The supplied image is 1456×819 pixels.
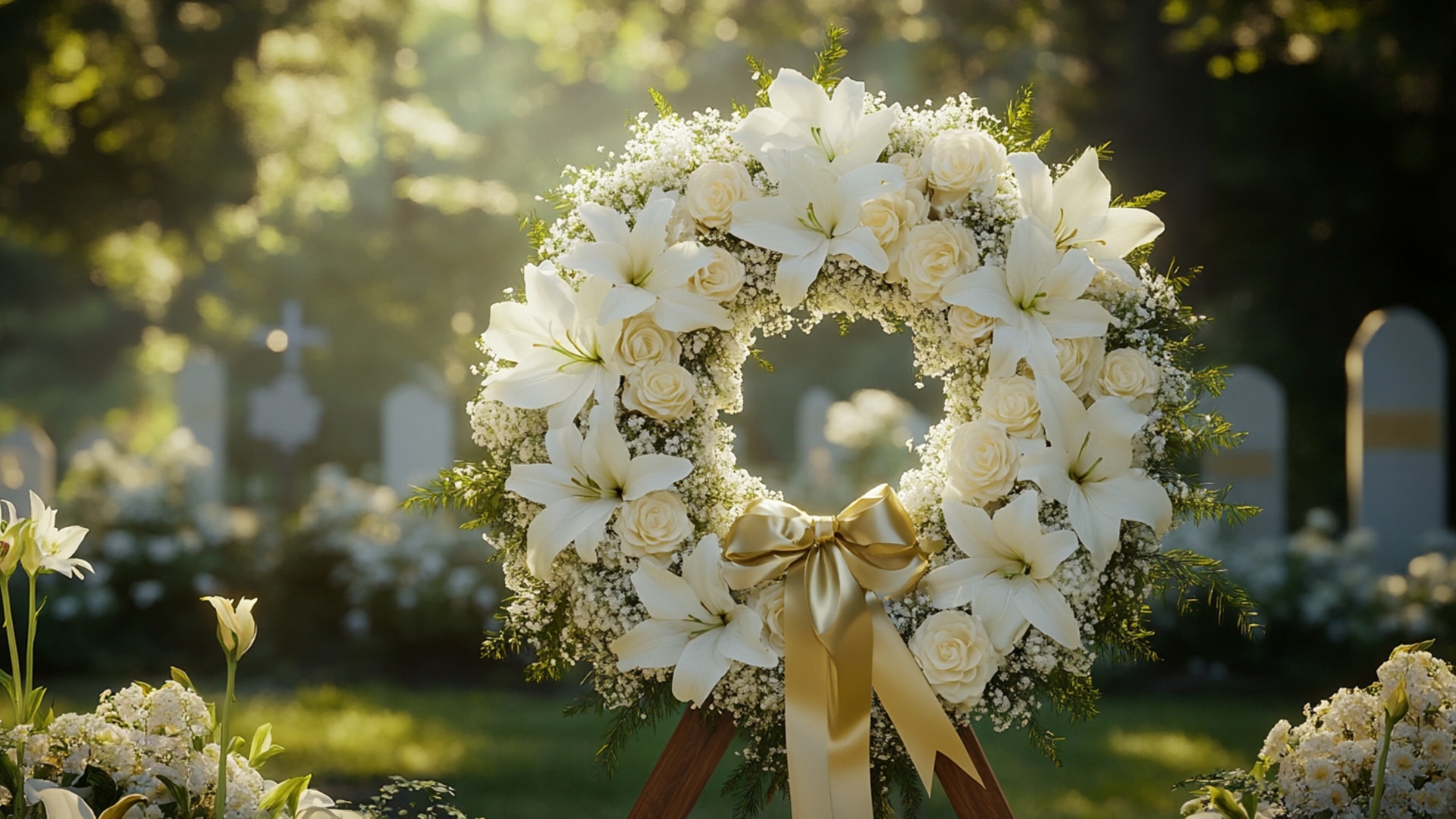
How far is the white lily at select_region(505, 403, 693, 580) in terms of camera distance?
6.81 feet

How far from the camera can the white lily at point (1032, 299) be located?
2111 millimetres

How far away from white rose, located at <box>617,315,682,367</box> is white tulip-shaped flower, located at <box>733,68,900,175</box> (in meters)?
0.37

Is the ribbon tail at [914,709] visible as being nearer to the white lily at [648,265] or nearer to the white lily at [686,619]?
the white lily at [686,619]

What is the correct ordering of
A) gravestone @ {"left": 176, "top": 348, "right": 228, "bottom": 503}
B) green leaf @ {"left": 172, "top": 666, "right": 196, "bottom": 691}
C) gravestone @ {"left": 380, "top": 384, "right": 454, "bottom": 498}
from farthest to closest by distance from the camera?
gravestone @ {"left": 176, "top": 348, "right": 228, "bottom": 503} → gravestone @ {"left": 380, "top": 384, "right": 454, "bottom": 498} → green leaf @ {"left": 172, "top": 666, "right": 196, "bottom": 691}

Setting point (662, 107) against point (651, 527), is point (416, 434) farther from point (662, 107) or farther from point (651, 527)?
point (651, 527)

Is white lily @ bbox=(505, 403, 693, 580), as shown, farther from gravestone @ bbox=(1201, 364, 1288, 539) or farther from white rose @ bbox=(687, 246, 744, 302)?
gravestone @ bbox=(1201, 364, 1288, 539)

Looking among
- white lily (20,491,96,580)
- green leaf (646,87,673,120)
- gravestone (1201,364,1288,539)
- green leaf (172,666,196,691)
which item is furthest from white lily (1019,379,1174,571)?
gravestone (1201,364,1288,539)

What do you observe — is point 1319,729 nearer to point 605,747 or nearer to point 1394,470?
point 605,747

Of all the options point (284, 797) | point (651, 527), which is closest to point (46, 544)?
point (284, 797)

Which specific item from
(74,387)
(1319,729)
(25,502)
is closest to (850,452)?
(25,502)

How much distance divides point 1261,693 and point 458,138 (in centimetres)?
1258

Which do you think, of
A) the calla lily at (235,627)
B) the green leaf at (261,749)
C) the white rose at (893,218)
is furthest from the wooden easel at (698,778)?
the white rose at (893,218)

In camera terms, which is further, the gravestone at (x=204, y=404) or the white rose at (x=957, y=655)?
the gravestone at (x=204, y=404)

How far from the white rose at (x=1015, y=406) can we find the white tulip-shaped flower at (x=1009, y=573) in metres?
0.12
